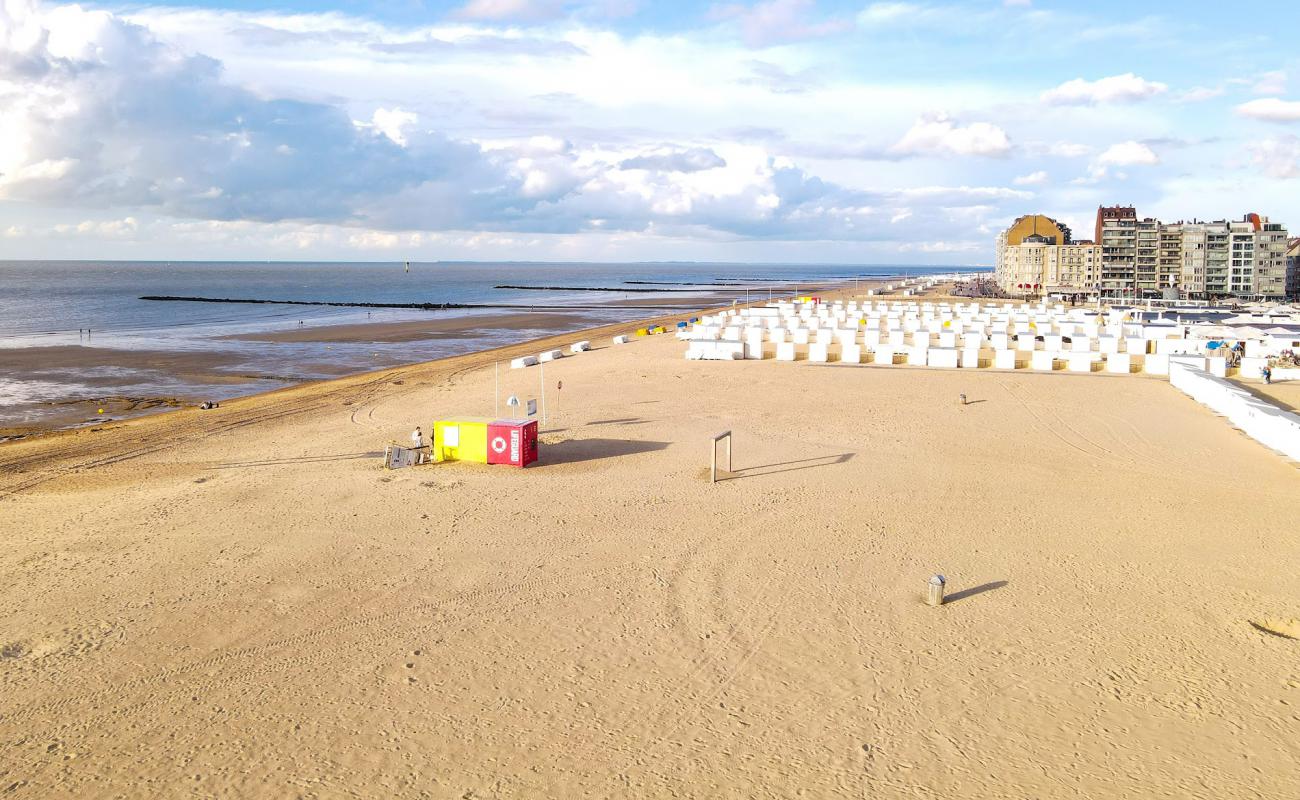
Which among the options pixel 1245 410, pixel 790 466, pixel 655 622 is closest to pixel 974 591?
pixel 655 622

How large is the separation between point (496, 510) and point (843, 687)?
21.1ft

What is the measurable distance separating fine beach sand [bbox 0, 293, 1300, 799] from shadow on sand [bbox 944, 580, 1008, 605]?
31mm

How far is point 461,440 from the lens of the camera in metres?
15.1

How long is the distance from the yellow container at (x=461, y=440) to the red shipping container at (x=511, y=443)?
16 cm

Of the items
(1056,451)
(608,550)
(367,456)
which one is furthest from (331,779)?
(1056,451)

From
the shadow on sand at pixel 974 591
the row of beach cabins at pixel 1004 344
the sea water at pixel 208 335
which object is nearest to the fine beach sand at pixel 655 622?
the shadow on sand at pixel 974 591

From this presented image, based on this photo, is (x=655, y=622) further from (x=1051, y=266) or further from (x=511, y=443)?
(x=1051, y=266)

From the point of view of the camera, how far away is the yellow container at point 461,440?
48.9 feet

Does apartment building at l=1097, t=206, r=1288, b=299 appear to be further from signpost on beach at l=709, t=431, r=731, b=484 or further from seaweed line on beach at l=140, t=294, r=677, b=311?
signpost on beach at l=709, t=431, r=731, b=484

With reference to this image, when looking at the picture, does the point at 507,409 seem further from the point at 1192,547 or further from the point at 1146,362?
the point at 1146,362

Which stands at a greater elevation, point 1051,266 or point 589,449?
point 1051,266

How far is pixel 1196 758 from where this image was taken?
6.29 meters

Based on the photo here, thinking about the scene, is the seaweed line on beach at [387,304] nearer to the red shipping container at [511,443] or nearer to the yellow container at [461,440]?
the yellow container at [461,440]

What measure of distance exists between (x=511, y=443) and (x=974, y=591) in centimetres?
820
